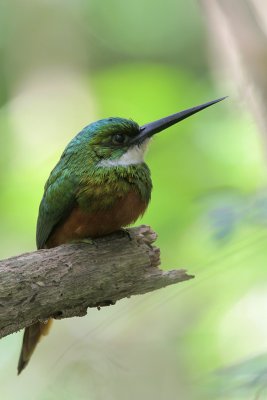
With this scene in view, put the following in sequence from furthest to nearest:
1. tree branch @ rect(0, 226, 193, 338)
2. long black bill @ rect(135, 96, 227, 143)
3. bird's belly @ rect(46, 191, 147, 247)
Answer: long black bill @ rect(135, 96, 227, 143) → bird's belly @ rect(46, 191, 147, 247) → tree branch @ rect(0, 226, 193, 338)

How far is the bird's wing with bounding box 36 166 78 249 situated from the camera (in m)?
2.39

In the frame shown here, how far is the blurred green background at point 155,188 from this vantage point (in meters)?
2.45

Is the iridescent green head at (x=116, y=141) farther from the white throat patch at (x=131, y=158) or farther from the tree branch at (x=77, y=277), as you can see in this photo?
the tree branch at (x=77, y=277)

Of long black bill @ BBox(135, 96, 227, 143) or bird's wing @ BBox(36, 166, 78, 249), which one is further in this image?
long black bill @ BBox(135, 96, 227, 143)

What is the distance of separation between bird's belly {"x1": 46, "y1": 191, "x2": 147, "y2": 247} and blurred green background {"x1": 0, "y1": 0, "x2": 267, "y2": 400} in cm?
29

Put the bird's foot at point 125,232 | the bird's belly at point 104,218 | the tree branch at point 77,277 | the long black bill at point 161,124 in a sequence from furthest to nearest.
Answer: the long black bill at point 161,124 → the bird's foot at point 125,232 → the bird's belly at point 104,218 → the tree branch at point 77,277

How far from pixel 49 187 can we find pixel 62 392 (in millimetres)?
767

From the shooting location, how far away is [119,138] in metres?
2.54

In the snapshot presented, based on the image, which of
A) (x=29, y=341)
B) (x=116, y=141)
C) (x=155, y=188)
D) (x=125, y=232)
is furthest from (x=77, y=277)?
(x=155, y=188)

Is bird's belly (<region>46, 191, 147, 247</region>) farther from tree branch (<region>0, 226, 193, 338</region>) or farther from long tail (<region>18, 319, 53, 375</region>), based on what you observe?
long tail (<region>18, 319, 53, 375</region>)

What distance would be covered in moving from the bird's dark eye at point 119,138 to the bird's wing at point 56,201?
0.22 meters

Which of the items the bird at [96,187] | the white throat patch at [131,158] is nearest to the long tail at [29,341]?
the bird at [96,187]

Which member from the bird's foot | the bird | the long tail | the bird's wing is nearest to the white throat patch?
the bird

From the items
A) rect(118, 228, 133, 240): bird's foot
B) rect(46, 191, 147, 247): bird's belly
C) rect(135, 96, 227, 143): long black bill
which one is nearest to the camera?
rect(46, 191, 147, 247): bird's belly
